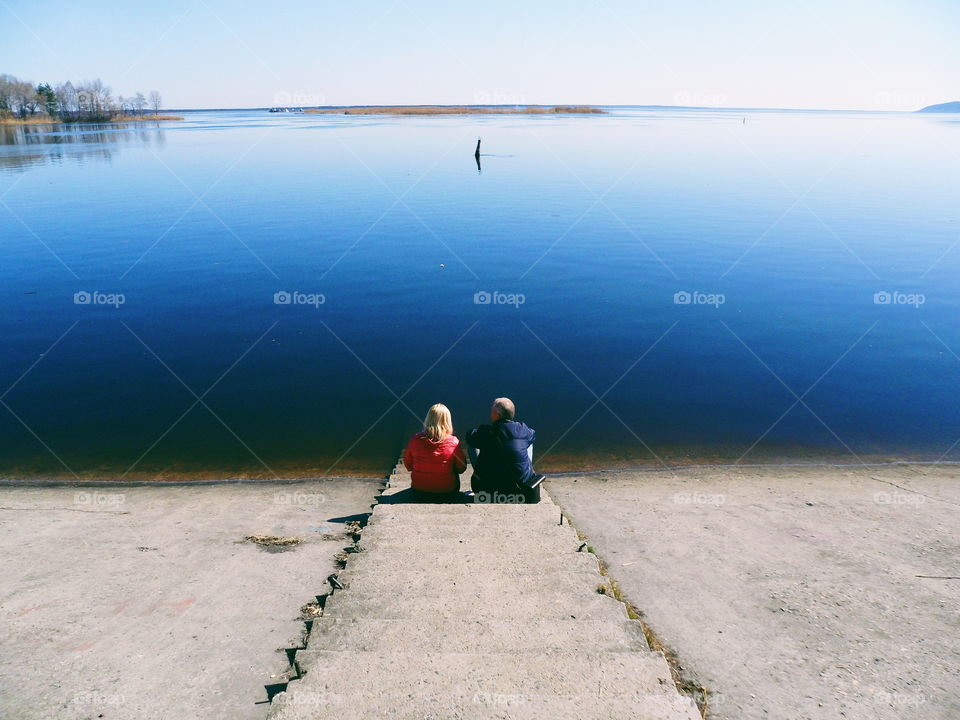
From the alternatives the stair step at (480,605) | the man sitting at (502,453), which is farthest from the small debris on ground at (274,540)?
the stair step at (480,605)

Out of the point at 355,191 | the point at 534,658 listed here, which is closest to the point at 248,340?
the point at 534,658

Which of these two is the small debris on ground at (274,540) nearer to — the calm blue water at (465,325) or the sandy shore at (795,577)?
the calm blue water at (465,325)

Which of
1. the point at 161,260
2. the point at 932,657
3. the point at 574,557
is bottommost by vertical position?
the point at 932,657

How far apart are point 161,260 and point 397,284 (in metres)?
9.27

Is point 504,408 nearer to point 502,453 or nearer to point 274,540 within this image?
point 502,453

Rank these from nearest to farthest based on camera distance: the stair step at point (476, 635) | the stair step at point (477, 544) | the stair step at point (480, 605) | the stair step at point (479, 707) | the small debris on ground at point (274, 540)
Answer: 1. the stair step at point (479, 707)
2. the stair step at point (476, 635)
3. the stair step at point (480, 605)
4. the stair step at point (477, 544)
5. the small debris on ground at point (274, 540)

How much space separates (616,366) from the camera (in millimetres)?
15719

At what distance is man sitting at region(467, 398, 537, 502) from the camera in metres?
7.89

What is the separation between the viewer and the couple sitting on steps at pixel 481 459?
7922 mm

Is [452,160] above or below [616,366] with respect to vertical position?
above

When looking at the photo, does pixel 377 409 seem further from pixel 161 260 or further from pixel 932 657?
pixel 161 260

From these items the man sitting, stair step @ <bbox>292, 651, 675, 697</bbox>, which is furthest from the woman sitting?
stair step @ <bbox>292, 651, 675, 697</bbox>

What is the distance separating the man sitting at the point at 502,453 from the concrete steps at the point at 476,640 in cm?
120

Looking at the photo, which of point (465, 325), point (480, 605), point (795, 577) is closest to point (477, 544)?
point (480, 605)
